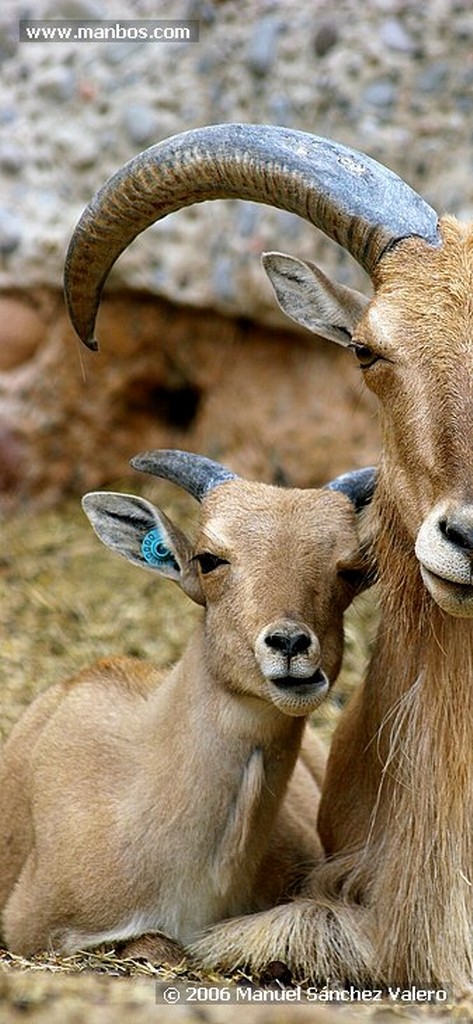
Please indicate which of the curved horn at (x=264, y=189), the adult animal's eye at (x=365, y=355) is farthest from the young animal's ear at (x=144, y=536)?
the adult animal's eye at (x=365, y=355)

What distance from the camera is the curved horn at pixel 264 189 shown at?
22.7 feet

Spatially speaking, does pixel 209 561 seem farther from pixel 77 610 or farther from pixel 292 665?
pixel 77 610

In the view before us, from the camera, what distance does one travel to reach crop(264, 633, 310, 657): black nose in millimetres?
6793

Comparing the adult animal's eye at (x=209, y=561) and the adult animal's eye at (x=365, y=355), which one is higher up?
the adult animal's eye at (x=365, y=355)

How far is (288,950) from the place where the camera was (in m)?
7.27

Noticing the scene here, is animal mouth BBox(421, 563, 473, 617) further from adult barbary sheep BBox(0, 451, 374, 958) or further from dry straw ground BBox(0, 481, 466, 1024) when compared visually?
dry straw ground BBox(0, 481, 466, 1024)

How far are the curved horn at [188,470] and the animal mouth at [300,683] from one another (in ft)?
3.81

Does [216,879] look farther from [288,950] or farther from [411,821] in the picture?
[411,821]

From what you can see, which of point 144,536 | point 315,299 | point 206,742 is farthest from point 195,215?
point 206,742

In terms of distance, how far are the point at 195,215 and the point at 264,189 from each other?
6293mm

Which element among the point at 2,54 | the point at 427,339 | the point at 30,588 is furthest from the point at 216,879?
the point at 2,54

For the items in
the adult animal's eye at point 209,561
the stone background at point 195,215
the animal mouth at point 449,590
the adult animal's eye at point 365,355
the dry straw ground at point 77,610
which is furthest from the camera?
the stone background at point 195,215

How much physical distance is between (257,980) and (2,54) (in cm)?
887

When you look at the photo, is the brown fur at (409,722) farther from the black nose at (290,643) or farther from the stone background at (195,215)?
the stone background at (195,215)
